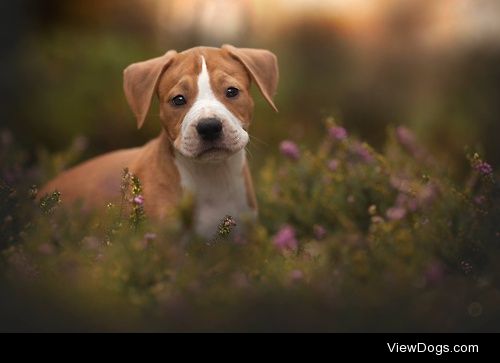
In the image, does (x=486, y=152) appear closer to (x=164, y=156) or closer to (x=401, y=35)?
(x=164, y=156)

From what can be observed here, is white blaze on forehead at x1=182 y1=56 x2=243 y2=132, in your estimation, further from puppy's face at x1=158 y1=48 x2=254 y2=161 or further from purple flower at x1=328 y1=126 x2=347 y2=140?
purple flower at x1=328 y1=126 x2=347 y2=140

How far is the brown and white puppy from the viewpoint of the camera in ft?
13.3

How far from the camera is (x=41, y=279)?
3285 mm

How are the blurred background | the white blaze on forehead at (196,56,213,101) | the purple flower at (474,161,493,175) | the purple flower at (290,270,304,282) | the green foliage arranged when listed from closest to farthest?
the green foliage < the purple flower at (290,270,304,282) < the purple flower at (474,161,493,175) < the white blaze on forehead at (196,56,213,101) < the blurred background

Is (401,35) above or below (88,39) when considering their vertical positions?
above

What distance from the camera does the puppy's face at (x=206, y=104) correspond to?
3992 mm

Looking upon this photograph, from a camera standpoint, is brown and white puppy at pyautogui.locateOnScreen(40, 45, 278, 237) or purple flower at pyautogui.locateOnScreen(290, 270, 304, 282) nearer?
purple flower at pyautogui.locateOnScreen(290, 270, 304, 282)

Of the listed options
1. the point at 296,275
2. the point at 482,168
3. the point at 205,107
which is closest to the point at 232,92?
the point at 205,107

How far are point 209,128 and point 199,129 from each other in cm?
6

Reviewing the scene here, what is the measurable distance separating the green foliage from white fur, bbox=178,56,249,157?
0.48 m
